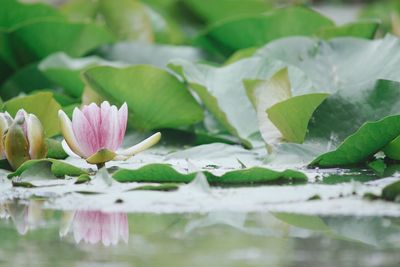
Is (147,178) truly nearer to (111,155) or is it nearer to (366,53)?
(111,155)

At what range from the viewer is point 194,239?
3.63 feet

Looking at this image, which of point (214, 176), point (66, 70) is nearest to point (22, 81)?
point (66, 70)

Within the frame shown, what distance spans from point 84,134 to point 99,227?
41 centimetres

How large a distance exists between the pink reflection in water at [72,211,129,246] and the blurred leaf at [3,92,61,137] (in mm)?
522

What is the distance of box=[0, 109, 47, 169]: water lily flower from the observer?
5.19ft

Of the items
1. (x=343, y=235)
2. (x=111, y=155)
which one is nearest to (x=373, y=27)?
(x=111, y=155)

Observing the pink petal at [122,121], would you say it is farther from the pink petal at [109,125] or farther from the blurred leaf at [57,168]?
the blurred leaf at [57,168]

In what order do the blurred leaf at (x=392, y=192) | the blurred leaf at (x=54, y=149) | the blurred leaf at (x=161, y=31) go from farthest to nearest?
the blurred leaf at (x=161, y=31) → the blurred leaf at (x=54, y=149) → the blurred leaf at (x=392, y=192)

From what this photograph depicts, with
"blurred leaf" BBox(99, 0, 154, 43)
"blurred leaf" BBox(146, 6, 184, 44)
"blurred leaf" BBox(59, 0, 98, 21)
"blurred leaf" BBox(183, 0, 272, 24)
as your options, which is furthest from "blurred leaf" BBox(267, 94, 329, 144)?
"blurred leaf" BBox(183, 0, 272, 24)

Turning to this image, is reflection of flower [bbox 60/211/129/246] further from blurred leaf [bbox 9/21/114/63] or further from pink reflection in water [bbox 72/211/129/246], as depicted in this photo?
blurred leaf [bbox 9/21/114/63]

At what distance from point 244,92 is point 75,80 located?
1.46 feet

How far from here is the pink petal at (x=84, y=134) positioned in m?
1.59

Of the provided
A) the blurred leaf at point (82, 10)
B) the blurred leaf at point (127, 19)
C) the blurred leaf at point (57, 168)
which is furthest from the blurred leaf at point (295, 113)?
Result: the blurred leaf at point (82, 10)

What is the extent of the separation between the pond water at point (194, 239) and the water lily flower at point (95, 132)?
295 mm
